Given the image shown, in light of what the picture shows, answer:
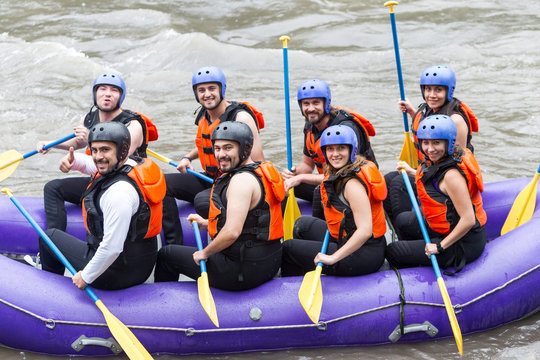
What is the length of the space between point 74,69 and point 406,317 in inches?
348

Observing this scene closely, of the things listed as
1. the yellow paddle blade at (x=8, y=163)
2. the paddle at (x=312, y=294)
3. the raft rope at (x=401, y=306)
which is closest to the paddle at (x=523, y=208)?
the raft rope at (x=401, y=306)

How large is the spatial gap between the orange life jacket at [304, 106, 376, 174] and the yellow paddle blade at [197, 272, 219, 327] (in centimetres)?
141

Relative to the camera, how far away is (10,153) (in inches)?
225

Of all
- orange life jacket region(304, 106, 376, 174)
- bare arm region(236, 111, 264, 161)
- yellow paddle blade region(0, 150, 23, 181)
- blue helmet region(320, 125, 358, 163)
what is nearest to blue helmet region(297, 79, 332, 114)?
orange life jacket region(304, 106, 376, 174)

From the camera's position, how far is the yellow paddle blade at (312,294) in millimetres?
4195

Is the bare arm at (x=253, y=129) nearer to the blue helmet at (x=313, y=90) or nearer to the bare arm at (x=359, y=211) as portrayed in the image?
the blue helmet at (x=313, y=90)

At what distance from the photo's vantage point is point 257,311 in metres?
4.35

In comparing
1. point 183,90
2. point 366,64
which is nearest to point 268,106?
point 183,90

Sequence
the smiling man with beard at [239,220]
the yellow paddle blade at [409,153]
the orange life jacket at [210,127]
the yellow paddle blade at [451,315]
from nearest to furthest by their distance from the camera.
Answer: the smiling man with beard at [239,220] → the yellow paddle blade at [451,315] → the orange life jacket at [210,127] → the yellow paddle blade at [409,153]

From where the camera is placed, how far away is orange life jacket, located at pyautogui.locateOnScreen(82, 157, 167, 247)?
414cm

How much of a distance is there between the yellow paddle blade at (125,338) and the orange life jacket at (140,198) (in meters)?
0.41

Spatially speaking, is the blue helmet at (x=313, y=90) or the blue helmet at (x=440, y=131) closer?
the blue helmet at (x=440, y=131)

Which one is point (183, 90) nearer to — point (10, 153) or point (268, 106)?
point (268, 106)

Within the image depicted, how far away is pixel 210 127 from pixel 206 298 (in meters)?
1.51
